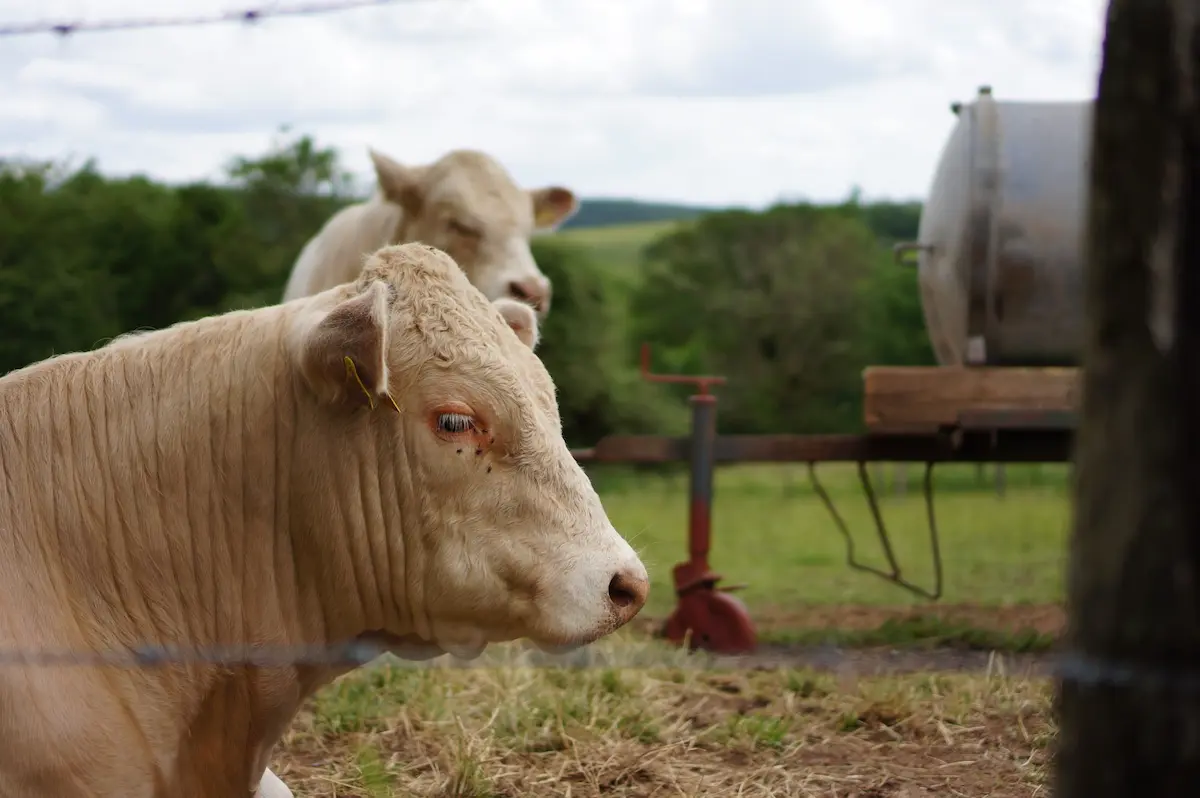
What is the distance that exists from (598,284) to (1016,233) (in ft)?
61.2

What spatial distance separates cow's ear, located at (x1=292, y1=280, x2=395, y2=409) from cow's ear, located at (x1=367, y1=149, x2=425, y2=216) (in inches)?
170

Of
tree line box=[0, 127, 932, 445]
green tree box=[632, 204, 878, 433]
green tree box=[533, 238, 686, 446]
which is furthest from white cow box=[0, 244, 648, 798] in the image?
green tree box=[632, 204, 878, 433]

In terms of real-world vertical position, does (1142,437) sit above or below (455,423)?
above

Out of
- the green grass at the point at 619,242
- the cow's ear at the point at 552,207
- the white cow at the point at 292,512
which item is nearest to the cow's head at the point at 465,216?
the cow's ear at the point at 552,207

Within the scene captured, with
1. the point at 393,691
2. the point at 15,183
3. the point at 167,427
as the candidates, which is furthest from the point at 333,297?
the point at 15,183

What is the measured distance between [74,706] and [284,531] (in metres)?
0.55

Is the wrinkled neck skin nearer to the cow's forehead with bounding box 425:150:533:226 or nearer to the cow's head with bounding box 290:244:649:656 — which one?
the cow's head with bounding box 290:244:649:656

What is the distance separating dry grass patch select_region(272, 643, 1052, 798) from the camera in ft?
12.5

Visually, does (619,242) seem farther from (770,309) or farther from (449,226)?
(449,226)

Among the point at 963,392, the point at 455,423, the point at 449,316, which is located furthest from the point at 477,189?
the point at 455,423

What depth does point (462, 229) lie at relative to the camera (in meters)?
7.02

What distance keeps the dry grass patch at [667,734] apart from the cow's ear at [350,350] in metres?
1.35

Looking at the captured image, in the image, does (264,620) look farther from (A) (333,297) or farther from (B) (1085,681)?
(B) (1085,681)

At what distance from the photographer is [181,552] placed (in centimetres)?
287
